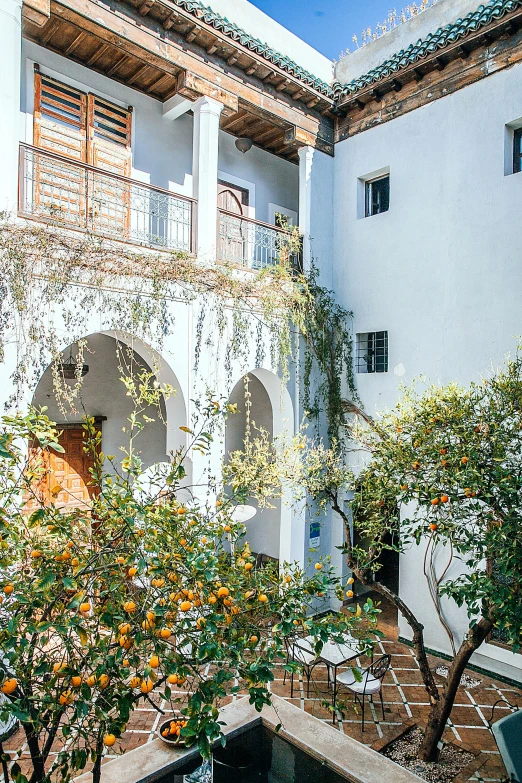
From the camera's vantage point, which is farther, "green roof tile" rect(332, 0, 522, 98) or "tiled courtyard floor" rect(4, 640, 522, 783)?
"green roof tile" rect(332, 0, 522, 98)

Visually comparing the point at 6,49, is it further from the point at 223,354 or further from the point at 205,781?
the point at 205,781

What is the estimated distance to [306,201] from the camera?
33.2 ft

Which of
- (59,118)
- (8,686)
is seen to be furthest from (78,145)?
(8,686)

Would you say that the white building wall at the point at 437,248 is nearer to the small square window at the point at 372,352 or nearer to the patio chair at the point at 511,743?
the small square window at the point at 372,352

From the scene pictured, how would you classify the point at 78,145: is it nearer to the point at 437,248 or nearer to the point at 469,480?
the point at 437,248

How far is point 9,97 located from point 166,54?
258 centimetres

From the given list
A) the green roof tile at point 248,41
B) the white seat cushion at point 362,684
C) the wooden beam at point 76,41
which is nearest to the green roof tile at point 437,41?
the green roof tile at point 248,41

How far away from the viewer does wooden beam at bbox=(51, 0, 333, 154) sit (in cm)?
711

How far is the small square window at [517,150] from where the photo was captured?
8.30 metres

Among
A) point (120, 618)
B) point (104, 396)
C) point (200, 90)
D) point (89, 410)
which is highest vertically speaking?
point (200, 90)

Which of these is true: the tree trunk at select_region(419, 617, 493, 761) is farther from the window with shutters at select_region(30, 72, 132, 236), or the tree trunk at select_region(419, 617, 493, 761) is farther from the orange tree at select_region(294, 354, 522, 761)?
the window with shutters at select_region(30, 72, 132, 236)

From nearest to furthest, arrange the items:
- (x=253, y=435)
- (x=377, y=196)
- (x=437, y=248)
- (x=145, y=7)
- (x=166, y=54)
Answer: (x=145, y=7)
(x=166, y=54)
(x=437, y=248)
(x=377, y=196)
(x=253, y=435)

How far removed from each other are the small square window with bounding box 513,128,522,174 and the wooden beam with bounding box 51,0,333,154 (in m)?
3.38

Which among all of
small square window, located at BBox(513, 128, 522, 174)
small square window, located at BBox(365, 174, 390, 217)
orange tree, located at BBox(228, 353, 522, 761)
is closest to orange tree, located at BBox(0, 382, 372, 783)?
orange tree, located at BBox(228, 353, 522, 761)
